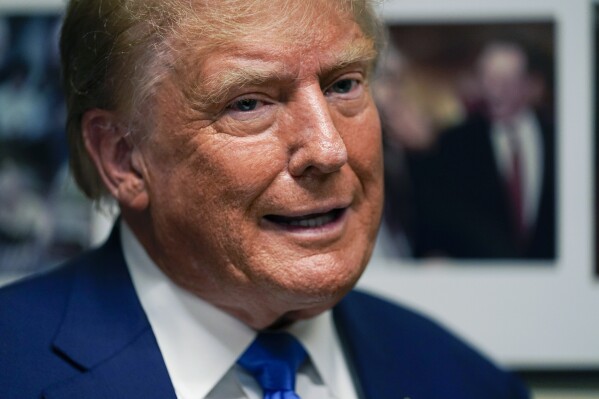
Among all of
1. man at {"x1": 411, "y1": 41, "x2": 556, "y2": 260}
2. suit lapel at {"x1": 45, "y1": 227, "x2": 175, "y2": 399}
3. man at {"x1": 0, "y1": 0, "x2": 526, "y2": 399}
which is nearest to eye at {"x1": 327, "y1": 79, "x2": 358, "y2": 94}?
man at {"x1": 0, "y1": 0, "x2": 526, "y2": 399}

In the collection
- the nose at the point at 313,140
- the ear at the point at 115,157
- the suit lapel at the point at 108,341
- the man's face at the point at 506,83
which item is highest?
the man's face at the point at 506,83

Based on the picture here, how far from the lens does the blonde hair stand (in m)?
0.99

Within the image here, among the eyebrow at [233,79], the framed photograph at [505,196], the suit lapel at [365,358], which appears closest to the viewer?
the eyebrow at [233,79]

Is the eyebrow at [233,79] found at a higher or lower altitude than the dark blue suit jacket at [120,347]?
higher

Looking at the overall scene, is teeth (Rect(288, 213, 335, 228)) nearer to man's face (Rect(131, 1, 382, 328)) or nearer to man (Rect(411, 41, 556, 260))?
man's face (Rect(131, 1, 382, 328))

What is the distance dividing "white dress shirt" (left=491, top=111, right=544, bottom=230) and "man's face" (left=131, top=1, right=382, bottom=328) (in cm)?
57

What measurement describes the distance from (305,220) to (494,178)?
632mm

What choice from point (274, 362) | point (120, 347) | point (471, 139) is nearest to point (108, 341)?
point (120, 347)

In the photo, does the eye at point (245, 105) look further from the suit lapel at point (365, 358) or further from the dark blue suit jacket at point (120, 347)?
the suit lapel at point (365, 358)

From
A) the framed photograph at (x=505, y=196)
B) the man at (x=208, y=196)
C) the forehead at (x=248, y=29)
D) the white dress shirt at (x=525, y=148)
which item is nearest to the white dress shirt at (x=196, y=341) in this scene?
the man at (x=208, y=196)

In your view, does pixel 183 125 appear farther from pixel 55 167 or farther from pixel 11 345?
pixel 55 167

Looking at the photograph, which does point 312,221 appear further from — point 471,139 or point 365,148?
point 471,139

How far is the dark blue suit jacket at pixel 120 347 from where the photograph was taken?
40.2 inches

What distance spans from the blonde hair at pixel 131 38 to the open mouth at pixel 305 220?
215 mm
